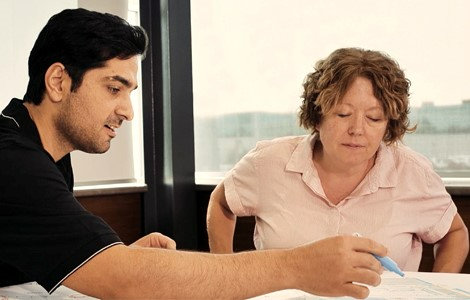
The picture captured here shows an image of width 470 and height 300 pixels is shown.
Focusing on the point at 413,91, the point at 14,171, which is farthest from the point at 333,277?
the point at 413,91

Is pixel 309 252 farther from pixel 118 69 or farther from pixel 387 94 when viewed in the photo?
pixel 387 94

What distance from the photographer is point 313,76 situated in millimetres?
2197

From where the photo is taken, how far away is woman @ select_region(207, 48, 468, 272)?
2.02 m

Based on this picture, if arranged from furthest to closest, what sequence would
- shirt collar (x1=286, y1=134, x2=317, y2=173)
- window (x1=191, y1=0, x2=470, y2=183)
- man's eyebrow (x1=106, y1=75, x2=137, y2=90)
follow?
1. window (x1=191, y1=0, x2=470, y2=183)
2. shirt collar (x1=286, y1=134, x2=317, y2=173)
3. man's eyebrow (x1=106, y1=75, x2=137, y2=90)

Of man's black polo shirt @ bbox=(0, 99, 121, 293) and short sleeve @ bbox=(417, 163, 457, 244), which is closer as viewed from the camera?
man's black polo shirt @ bbox=(0, 99, 121, 293)

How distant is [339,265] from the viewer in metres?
1.21

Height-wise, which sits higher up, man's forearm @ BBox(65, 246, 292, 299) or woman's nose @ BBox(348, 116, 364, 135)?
woman's nose @ BBox(348, 116, 364, 135)

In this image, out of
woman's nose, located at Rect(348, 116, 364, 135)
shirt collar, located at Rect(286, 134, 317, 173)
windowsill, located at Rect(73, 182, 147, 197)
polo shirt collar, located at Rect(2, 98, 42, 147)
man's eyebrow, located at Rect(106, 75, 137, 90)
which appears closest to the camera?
polo shirt collar, located at Rect(2, 98, 42, 147)

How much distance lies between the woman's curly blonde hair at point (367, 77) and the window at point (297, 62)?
36.2 inches

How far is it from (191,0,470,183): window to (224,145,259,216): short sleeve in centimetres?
101

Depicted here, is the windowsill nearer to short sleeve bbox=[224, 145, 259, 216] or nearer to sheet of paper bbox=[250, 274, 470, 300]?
short sleeve bbox=[224, 145, 259, 216]

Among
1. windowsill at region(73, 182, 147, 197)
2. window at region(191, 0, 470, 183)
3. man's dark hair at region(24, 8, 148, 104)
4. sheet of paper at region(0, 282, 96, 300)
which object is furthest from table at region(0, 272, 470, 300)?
windowsill at region(73, 182, 147, 197)

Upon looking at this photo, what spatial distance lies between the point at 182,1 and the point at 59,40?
90.7 inches

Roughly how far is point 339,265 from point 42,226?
1.88 feet
